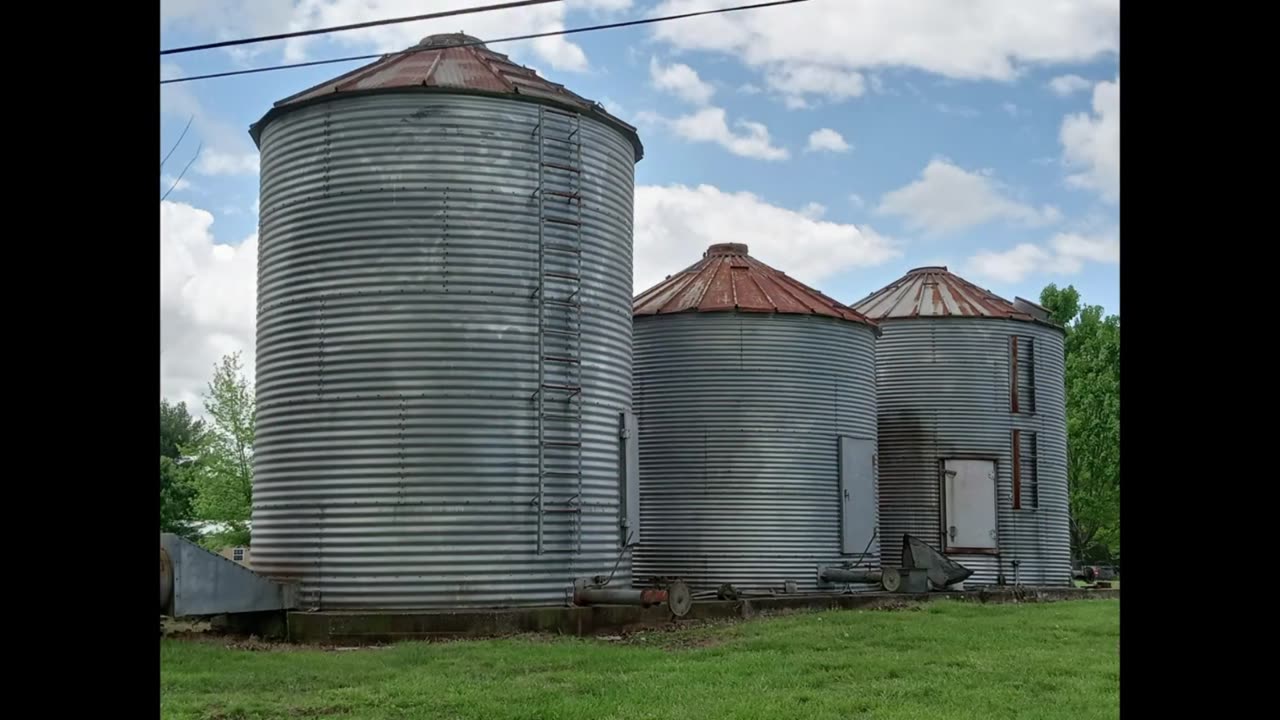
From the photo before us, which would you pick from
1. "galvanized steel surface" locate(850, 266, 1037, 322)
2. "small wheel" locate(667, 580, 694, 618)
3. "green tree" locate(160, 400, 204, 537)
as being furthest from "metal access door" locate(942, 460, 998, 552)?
"green tree" locate(160, 400, 204, 537)

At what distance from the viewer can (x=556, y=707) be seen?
39.9 ft

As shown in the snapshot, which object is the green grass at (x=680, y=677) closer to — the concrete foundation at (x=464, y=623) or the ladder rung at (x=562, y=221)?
the concrete foundation at (x=464, y=623)

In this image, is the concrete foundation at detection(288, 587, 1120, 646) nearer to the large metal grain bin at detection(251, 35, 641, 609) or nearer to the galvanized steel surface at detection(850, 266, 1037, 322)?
the large metal grain bin at detection(251, 35, 641, 609)

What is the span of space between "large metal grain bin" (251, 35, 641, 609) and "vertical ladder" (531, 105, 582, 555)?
35mm

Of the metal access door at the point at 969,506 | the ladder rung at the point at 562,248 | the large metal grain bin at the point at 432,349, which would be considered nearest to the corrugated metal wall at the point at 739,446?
the metal access door at the point at 969,506

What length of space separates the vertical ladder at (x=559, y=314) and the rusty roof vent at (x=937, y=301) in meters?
15.8

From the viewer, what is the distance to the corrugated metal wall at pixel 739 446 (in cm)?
2714

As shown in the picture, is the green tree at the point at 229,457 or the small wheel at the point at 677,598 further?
the green tree at the point at 229,457

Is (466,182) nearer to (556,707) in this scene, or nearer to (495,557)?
(495,557)

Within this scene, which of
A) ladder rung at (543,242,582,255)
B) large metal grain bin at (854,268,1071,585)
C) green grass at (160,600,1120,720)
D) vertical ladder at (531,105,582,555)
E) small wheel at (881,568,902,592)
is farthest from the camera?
large metal grain bin at (854,268,1071,585)

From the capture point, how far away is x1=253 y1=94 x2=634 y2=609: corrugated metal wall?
18.8 meters

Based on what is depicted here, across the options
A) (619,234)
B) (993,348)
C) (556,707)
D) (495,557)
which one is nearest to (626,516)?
(495,557)
